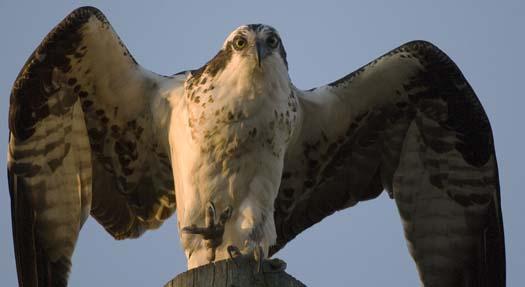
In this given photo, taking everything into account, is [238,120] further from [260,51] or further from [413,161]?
[413,161]

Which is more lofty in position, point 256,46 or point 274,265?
point 256,46

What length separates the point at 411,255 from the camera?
9.59 meters

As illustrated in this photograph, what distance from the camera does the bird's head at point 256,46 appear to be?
8.85m

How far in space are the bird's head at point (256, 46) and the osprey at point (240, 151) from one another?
1cm

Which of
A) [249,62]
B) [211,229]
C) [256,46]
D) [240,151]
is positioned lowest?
[211,229]

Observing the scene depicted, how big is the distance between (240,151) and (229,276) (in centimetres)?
236

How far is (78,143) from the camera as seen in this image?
9445 millimetres

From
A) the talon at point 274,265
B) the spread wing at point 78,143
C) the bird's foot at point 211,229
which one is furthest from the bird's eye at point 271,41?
the talon at point 274,265

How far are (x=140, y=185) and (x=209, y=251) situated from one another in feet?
4.74

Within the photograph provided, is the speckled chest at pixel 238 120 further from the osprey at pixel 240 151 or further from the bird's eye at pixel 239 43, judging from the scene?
the bird's eye at pixel 239 43

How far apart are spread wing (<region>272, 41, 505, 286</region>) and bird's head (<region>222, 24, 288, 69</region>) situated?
641 millimetres

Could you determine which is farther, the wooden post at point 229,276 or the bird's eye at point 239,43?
the bird's eye at point 239,43

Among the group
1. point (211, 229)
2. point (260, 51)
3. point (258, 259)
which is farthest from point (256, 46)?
point (258, 259)

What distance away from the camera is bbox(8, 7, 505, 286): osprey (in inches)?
348
